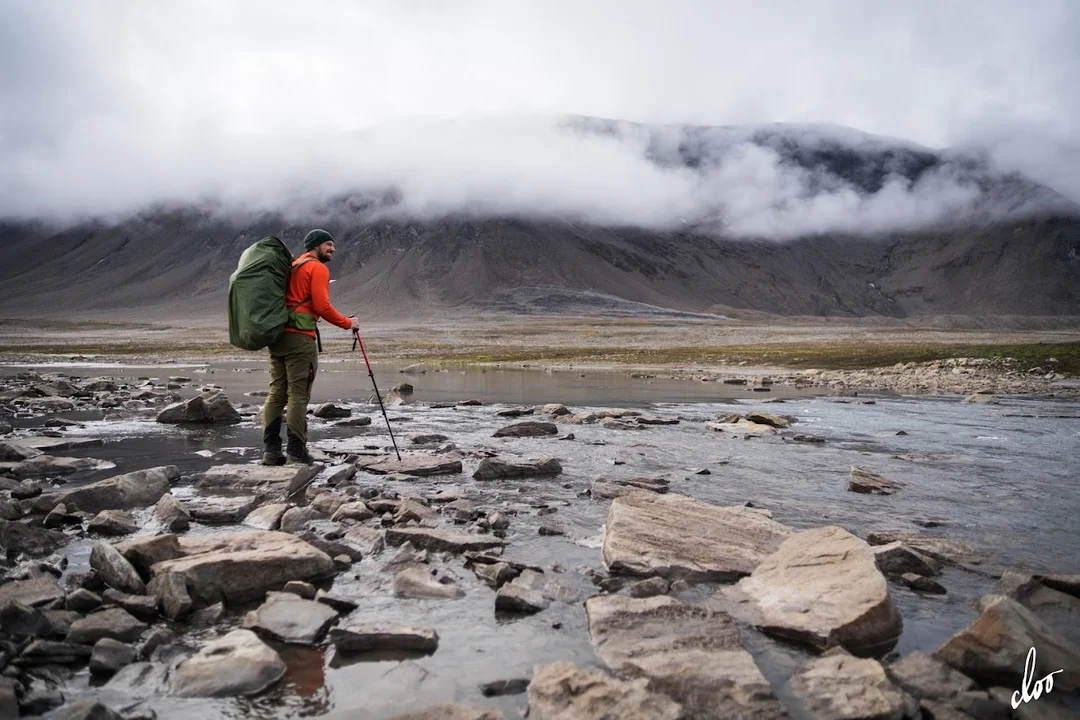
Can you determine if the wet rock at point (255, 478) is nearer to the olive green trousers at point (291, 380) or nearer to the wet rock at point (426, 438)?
the olive green trousers at point (291, 380)

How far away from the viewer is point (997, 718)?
466 centimetres

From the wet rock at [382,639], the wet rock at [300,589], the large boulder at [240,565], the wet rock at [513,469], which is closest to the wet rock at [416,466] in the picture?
the wet rock at [513,469]

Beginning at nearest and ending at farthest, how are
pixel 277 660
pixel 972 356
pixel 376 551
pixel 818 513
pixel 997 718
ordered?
pixel 997 718 < pixel 277 660 < pixel 376 551 < pixel 818 513 < pixel 972 356

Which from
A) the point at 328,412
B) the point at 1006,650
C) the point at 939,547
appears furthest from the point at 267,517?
the point at 328,412

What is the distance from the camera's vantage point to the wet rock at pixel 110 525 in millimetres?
8281

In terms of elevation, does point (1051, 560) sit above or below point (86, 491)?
below

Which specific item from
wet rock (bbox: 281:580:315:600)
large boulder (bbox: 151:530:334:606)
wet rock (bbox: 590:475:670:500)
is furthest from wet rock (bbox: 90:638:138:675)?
wet rock (bbox: 590:475:670:500)

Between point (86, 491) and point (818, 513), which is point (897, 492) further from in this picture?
point (86, 491)

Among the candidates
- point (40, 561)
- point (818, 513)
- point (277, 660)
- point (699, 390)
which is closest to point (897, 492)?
point (818, 513)

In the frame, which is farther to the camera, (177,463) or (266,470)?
(177,463)

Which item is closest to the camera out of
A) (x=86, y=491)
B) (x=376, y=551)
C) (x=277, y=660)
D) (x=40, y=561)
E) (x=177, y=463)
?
(x=277, y=660)

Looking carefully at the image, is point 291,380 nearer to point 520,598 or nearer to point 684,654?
point 520,598

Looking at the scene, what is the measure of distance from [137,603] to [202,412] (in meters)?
14.1

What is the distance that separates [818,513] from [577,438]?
770 cm
